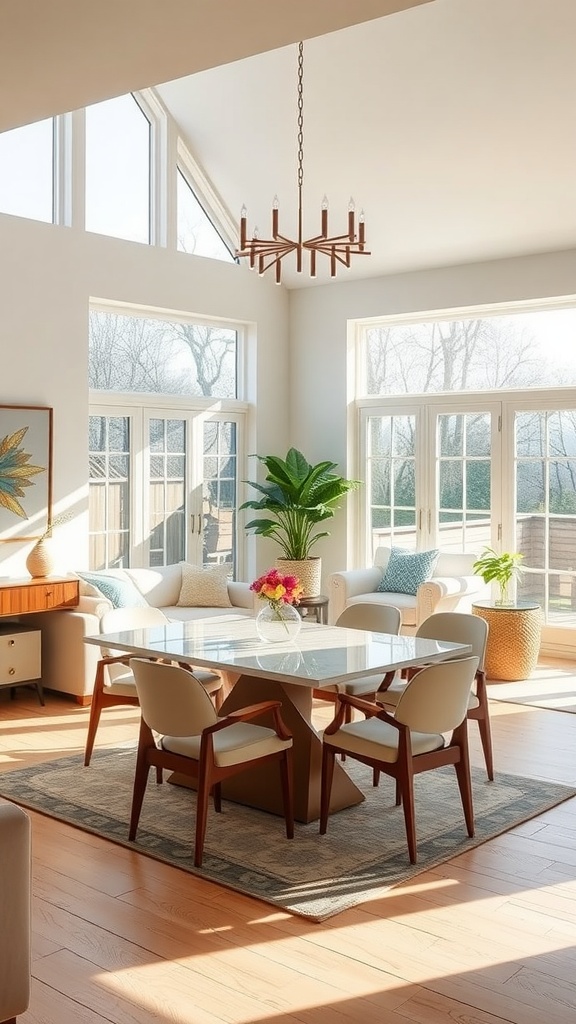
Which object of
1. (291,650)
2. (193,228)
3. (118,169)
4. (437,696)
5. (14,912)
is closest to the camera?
(14,912)

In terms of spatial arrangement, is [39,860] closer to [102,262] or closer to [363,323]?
[102,262]

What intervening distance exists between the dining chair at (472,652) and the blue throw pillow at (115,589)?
7.76 feet

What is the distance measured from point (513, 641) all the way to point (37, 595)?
3389mm

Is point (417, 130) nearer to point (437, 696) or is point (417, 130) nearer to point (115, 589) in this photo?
point (115, 589)

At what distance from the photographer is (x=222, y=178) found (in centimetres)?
857

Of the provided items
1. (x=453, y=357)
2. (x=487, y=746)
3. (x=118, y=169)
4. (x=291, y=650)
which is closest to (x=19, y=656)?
(x=291, y=650)

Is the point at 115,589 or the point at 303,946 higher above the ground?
the point at 115,589

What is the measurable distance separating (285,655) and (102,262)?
4201 millimetres

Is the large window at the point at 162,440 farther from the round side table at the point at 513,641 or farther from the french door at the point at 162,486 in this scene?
the round side table at the point at 513,641

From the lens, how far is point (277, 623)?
505 cm

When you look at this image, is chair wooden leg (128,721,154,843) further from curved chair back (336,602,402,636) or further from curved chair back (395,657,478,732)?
curved chair back (336,602,402,636)

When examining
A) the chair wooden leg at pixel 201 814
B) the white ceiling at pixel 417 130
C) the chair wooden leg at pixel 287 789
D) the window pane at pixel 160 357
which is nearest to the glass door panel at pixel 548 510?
the white ceiling at pixel 417 130

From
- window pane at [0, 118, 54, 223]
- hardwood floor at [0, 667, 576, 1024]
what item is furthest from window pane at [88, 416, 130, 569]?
hardwood floor at [0, 667, 576, 1024]

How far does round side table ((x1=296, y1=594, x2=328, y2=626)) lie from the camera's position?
322 inches
